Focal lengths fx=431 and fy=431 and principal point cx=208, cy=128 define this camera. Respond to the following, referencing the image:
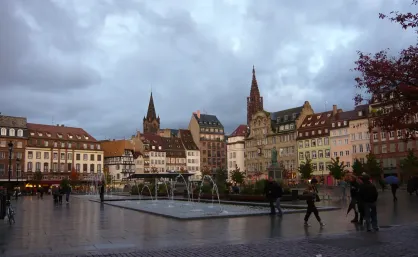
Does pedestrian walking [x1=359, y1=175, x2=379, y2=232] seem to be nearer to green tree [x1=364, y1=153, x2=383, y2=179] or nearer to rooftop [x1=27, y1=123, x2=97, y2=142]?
green tree [x1=364, y1=153, x2=383, y2=179]

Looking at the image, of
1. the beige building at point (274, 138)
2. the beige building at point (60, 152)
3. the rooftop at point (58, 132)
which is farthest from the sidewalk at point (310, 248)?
the rooftop at point (58, 132)

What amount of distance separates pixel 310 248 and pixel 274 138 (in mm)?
99135

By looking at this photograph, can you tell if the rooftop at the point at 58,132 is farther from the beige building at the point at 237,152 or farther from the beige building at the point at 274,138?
the beige building at the point at 274,138

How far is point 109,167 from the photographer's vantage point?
123 meters

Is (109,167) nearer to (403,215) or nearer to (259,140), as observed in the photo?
(259,140)

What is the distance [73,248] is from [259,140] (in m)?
103

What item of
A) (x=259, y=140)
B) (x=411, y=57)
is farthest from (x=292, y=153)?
(x=411, y=57)

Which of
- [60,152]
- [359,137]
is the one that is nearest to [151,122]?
[60,152]

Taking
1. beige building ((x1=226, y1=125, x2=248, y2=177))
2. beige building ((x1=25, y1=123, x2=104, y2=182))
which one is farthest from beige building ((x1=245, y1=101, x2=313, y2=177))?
beige building ((x1=25, y1=123, x2=104, y2=182))

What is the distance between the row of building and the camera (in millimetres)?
87688

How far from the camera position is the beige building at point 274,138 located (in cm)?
10375

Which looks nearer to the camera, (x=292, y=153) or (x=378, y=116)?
(x=378, y=116)

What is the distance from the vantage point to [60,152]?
106m

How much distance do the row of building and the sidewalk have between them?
6470 cm
